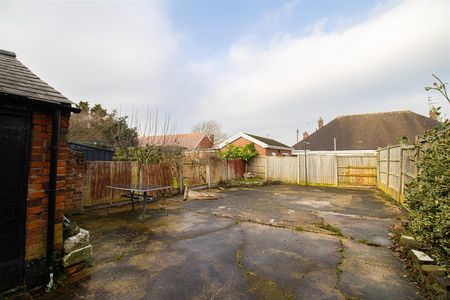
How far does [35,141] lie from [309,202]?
8.33 m

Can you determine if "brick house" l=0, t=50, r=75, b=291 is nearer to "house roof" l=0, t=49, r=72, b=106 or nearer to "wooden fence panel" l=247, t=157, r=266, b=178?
"house roof" l=0, t=49, r=72, b=106

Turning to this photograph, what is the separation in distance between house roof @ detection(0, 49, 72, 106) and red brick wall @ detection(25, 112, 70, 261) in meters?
0.23

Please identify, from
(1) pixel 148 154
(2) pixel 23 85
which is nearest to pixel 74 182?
(1) pixel 148 154

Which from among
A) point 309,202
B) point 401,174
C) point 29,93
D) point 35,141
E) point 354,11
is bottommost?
point 309,202

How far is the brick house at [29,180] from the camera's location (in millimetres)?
2318

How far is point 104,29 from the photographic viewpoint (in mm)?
6926

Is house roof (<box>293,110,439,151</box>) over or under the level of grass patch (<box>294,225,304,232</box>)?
over

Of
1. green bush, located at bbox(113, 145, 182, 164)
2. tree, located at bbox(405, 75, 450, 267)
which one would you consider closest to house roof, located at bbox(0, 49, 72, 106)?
tree, located at bbox(405, 75, 450, 267)

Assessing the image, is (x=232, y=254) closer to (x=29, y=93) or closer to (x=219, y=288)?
(x=219, y=288)

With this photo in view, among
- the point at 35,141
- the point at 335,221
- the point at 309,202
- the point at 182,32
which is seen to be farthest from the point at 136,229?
the point at 182,32

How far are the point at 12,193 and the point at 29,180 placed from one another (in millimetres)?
198

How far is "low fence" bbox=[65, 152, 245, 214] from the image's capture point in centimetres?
591

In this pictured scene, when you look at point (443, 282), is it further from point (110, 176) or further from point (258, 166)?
point (258, 166)

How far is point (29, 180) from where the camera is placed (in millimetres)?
2467
